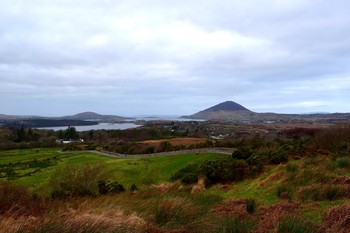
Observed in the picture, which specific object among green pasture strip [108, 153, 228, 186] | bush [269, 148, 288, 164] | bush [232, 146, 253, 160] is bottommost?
green pasture strip [108, 153, 228, 186]

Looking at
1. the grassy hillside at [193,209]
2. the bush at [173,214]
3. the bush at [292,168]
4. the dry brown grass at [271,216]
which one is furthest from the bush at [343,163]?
the bush at [173,214]

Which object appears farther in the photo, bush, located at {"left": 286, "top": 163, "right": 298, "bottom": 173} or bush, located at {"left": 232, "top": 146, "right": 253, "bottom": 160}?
bush, located at {"left": 232, "top": 146, "right": 253, "bottom": 160}

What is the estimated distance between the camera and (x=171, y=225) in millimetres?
6652

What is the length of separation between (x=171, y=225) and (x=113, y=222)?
3.73ft

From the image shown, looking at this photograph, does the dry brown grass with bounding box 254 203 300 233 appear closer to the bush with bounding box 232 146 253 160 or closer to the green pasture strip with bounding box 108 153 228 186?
the bush with bounding box 232 146 253 160

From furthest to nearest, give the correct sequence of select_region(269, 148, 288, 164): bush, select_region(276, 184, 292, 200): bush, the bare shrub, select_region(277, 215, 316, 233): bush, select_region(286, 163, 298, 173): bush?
select_region(269, 148, 288, 164): bush, select_region(286, 163, 298, 173): bush, select_region(276, 184, 292, 200): bush, the bare shrub, select_region(277, 215, 316, 233): bush

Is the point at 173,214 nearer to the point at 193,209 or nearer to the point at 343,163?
the point at 193,209

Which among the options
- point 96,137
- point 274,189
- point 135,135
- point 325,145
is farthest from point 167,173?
point 96,137

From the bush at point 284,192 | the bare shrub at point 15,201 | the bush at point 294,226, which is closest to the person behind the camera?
the bush at point 294,226

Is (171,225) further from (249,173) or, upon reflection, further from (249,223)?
(249,173)

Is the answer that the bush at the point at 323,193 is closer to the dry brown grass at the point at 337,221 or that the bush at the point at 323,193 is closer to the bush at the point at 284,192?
the bush at the point at 284,192

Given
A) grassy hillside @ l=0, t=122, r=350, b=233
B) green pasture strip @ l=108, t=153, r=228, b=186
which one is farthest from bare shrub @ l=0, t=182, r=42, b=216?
green pasture strip @ l=108, t=153, r=228, b=186

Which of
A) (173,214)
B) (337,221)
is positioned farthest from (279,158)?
(173,214)

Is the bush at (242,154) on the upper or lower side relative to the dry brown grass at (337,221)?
lower
